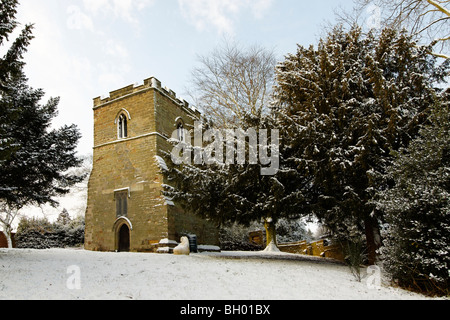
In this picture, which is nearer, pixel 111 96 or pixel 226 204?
pixel 226 204

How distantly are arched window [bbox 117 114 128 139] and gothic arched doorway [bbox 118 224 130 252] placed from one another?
4.53 meters

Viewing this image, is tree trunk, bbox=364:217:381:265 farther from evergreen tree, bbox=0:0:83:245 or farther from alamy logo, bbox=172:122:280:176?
evergreen tree, bbox=0:0:83:245

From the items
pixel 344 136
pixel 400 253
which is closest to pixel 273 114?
pixel 344 136

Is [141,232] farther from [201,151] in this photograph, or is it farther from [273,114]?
[273,114]

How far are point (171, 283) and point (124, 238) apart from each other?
9.60 meters

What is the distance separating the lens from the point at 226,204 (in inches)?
372

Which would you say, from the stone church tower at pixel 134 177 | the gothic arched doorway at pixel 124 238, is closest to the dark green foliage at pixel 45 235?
the stone church tower at pixel 134 177

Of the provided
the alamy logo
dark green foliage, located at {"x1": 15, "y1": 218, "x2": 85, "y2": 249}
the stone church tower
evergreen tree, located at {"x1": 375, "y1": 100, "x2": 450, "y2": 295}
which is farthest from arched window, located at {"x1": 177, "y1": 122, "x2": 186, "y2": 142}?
evergreen tree, located at {"x1": 375, "y1": 100, "x2": 450, "y2": 295}

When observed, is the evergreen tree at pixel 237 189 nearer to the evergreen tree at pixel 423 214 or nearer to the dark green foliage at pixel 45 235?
the evergreen tree at pixel 423 214

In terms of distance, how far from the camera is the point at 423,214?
6332 mm

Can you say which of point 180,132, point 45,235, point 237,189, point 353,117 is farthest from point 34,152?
point 353,117

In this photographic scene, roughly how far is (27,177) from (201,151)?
8366 millimetres

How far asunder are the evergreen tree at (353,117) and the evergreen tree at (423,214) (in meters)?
1.02

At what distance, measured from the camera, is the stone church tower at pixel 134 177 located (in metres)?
13.6
